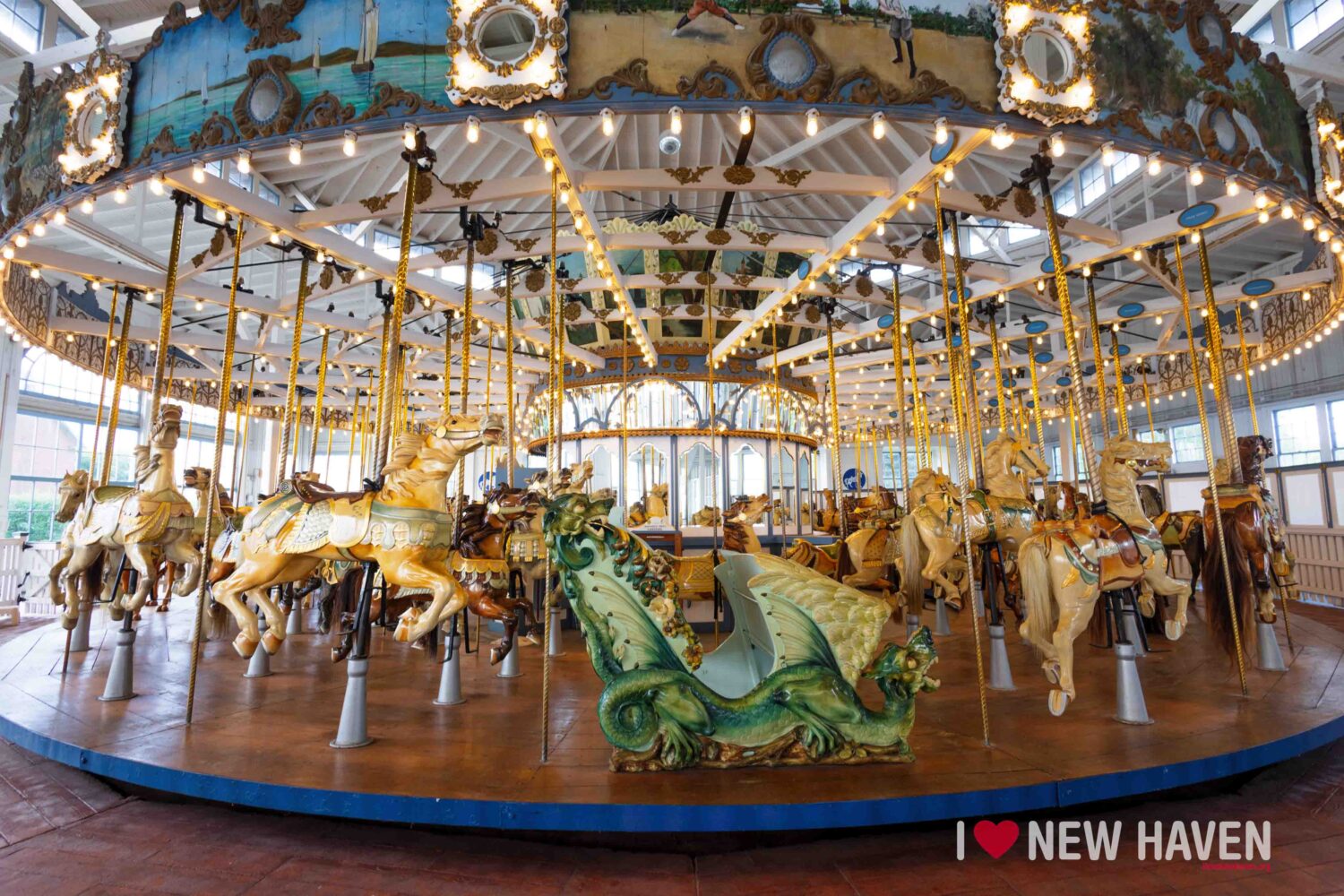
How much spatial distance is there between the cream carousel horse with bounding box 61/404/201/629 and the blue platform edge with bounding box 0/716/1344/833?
10.7ft

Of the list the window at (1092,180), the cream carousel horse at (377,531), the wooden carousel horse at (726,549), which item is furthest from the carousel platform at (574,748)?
the window at (1092,180)

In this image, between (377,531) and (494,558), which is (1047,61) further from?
(494,558)

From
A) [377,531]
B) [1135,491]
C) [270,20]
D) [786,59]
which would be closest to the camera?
[377,531]

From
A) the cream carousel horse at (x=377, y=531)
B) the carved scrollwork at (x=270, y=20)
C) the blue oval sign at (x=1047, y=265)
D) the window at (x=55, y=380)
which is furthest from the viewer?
the window at (x=55, y=380)

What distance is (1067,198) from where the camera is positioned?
16.3 m

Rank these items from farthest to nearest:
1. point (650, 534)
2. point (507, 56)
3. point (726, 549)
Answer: point (650, 534)
point (726, 549)
point (507, 56)

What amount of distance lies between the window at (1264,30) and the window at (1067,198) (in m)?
3.94

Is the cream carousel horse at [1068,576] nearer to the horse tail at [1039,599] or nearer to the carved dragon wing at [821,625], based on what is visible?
the horse tail at [1039,599]

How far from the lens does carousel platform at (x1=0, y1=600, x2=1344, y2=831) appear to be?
9.81ft

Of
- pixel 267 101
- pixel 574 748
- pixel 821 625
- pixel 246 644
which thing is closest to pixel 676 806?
pixel 574 748

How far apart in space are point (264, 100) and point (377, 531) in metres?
3.40

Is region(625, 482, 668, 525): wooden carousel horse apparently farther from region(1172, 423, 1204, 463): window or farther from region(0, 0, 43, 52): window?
region(1172, 423, 1204, 463): window

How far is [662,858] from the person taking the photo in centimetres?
305

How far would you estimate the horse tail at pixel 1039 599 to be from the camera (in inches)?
174
